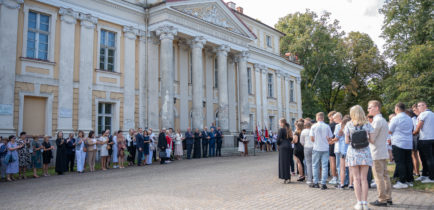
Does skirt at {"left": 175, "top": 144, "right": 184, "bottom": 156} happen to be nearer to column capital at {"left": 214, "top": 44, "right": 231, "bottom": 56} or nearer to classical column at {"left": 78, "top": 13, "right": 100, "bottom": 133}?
classical column at {"left": 78, "top": 13, "right": 100, "bottom": 133}

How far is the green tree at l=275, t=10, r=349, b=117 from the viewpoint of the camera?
3778 cm

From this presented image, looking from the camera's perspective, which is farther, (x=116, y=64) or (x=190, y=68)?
(x=190, y=68)

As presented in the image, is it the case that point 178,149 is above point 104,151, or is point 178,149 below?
below

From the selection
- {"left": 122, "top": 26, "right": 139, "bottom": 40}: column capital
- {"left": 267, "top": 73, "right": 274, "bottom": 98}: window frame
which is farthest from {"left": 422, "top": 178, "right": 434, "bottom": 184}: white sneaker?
{"left": 267, "top": 73, "right": 274, "bottom": 98}: window frame

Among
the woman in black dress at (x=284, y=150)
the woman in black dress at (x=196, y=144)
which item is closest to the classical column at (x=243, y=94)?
the woman in black dress at (x=196, y=144)

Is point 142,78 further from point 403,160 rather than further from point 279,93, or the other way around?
point 279,93

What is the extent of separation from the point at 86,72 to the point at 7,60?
381 cm

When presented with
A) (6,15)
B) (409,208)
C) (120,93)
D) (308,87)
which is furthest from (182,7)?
(308,87)

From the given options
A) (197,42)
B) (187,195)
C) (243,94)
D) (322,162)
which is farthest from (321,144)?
(243,94)

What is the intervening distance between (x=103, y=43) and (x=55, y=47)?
2.87m

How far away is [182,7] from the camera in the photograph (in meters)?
21.0

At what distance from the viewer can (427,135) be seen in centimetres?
797

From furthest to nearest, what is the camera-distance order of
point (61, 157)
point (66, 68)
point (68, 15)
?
point (68, 15) < point (66, 68) < point (61, 157)

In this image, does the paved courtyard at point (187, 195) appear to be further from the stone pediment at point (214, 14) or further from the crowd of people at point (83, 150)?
the stone pediment at point (214, 14)
